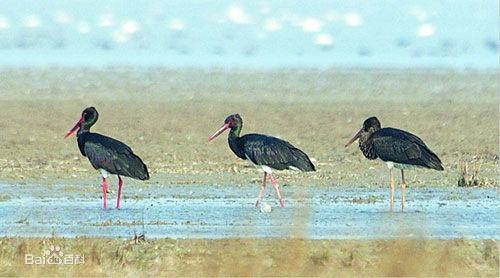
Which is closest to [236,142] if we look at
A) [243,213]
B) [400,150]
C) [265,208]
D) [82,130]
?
[82,130]

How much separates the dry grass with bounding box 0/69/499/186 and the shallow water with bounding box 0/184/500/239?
1.71 metres

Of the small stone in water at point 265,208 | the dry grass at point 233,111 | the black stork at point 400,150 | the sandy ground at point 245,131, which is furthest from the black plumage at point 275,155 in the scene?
the dry grass at point 233,111

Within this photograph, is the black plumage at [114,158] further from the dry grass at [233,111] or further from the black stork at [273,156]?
the dry grass at [233,111]

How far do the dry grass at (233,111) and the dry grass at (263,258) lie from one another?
8.15m

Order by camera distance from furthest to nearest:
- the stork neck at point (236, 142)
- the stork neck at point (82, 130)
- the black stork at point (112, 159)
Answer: the stork neck at point (82, 130) < the stork neck at point (236, 142) < the black stork at point (112, 159)

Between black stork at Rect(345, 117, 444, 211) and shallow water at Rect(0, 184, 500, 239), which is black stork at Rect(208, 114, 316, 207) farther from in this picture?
black stork at Rect(345, 117, 444, 211)

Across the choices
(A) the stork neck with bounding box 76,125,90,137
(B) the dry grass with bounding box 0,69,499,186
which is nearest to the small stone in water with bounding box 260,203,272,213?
(A) the stork neck with bounding box 76,125,90,137

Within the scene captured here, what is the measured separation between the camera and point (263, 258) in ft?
39.1

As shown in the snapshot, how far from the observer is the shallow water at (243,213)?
47.2 ft

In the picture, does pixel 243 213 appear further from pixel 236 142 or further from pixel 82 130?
pixel 82 130

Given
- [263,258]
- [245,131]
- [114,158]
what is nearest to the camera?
[263,258]

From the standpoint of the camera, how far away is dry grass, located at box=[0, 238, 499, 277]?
Result: 1168 cm

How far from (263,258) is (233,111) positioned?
97.2ft

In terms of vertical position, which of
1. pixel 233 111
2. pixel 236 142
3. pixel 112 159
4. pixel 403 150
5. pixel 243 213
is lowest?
pixel 243 213
